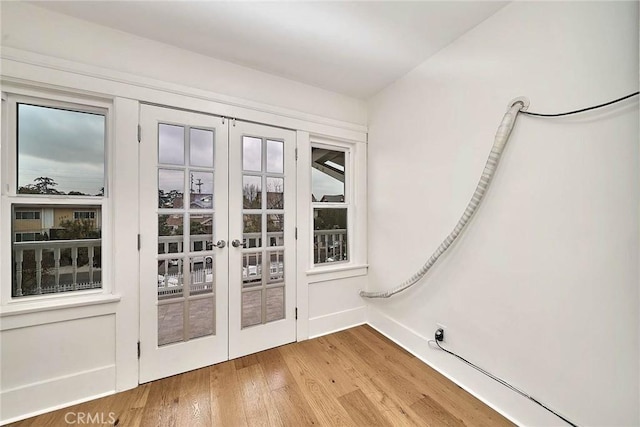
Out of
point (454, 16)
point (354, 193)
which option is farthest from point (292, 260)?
point (454, 16)

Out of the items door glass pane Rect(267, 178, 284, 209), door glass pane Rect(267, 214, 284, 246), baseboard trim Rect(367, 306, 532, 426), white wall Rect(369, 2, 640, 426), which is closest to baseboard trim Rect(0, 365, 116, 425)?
door glass pane Rect(267, 214, 284, 246)

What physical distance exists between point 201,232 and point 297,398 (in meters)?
1.43

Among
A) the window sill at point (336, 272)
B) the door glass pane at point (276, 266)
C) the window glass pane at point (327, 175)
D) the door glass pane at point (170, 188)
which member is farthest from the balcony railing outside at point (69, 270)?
the window glass pane at point (327, 175)

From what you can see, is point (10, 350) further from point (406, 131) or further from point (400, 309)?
point (406, 131)

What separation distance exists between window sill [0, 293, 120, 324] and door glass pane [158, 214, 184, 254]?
1.42 feet

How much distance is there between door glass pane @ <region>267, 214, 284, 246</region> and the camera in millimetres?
2289

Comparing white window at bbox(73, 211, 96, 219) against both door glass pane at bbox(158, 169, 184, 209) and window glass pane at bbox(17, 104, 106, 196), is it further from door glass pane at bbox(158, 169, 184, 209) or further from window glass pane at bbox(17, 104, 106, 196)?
door glass pane at bbox(158, 169, 184, 209)

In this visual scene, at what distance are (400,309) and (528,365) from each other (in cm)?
102

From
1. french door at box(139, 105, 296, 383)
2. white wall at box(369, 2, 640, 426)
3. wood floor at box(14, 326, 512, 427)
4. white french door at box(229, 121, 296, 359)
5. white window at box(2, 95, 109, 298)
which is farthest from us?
white french door at box(229, 121, 296, 359)

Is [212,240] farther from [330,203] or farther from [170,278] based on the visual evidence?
[330,203]

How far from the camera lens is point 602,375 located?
46.1 inches

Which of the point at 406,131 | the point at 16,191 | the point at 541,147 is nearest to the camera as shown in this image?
the point at 541,147

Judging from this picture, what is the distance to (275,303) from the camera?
2.30 metres

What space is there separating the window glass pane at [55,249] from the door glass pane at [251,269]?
1.02 m
